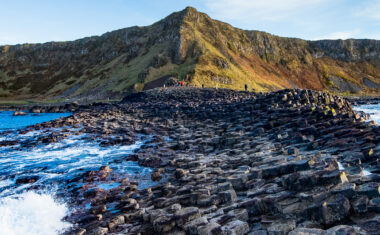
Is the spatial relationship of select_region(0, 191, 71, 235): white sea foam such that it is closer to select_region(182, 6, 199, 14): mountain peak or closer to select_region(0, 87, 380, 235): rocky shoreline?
select_region(0, 87, 380, 235): rocky shoreline

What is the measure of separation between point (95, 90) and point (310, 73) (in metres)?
95.6

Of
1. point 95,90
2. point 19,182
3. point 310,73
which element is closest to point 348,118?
point 19,182

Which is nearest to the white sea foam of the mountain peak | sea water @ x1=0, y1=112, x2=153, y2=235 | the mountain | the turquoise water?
sea water @ x1=0, y1=112, x2=153, y2=235

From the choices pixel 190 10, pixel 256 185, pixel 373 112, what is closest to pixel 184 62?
pixel 190 10

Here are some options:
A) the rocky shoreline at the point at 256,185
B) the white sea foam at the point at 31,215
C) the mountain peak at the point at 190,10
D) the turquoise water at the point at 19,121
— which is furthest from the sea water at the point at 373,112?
the mountain peak at the point at 190,10

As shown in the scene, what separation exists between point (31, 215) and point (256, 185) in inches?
307

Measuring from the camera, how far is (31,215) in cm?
982

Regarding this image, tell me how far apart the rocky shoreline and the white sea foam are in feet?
2.32

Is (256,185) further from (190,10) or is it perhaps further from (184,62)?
(190,10)

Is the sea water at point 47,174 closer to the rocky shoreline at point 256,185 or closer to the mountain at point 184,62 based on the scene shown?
the rocky shoreline at point 256,185

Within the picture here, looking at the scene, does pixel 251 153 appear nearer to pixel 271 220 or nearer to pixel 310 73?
pixel 271 220

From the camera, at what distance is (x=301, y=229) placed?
5.48 metres

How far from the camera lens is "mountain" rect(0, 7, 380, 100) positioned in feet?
284

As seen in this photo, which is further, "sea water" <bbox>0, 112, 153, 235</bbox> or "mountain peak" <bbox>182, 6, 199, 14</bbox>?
"mountain peak" <bbox>182, 6, 199, 14</bbox>
